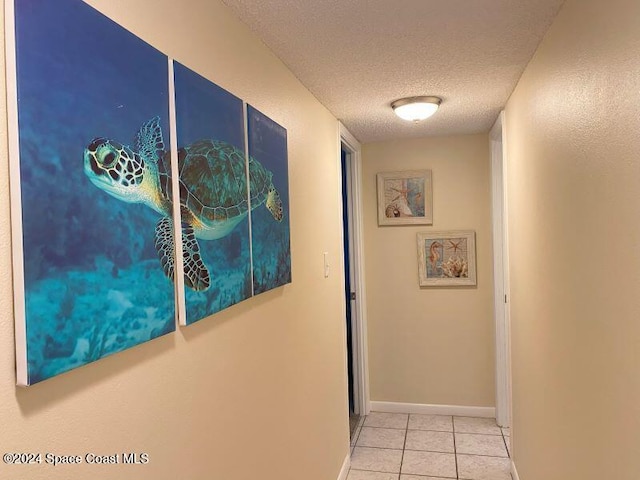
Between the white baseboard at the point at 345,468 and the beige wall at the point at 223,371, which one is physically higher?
the beige wall at the point at 223,371

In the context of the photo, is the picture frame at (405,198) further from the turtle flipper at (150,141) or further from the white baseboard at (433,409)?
the turtle flipper at (150,141)

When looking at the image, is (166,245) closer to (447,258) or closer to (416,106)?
(416,106)

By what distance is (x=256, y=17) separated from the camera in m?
1.64

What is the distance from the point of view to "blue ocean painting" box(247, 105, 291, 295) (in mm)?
1648

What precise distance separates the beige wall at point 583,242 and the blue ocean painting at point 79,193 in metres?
1.04

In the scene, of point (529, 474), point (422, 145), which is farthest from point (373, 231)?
point (529, 474)

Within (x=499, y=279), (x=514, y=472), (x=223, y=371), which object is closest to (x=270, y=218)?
(x=223, y=371)

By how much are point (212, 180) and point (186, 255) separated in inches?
9.9

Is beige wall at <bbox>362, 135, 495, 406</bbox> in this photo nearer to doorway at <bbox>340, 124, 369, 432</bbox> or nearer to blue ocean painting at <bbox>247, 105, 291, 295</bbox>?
doorway at <bbox>340, 124, 369, 432</bbox>

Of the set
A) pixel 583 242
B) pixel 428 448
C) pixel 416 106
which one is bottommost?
pixel 428 448

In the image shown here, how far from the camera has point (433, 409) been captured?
13.1ft

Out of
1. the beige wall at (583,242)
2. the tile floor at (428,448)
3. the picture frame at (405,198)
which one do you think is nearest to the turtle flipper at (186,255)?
the beige wall at (583,242)

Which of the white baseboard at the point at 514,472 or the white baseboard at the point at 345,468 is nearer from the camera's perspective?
the white baseboard at the point at 514,472

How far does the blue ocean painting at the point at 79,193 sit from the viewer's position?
2.52 feet
